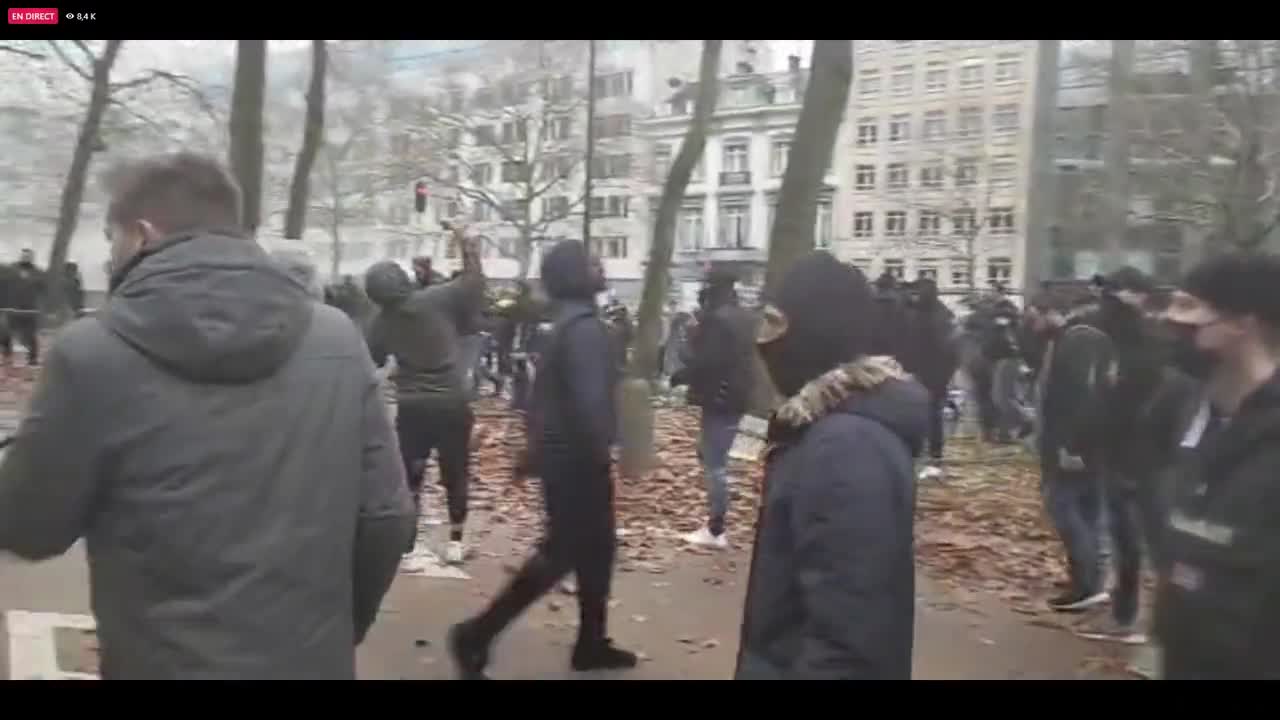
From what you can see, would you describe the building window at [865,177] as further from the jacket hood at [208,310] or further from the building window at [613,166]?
the jacket hood at [208,310]

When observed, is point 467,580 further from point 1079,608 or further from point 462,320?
point 1079,608

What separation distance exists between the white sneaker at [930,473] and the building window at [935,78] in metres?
15.6

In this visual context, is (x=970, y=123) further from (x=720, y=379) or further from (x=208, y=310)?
(x=208, y=310)

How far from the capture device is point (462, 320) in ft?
21.2

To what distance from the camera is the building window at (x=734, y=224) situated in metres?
42.0

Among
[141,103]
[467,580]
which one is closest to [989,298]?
[467,580]

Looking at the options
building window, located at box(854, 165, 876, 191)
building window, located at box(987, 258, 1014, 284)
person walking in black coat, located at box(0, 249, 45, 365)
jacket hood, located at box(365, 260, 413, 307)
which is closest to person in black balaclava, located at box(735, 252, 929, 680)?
jacket hood, located at box(365, 260, 413, 307)

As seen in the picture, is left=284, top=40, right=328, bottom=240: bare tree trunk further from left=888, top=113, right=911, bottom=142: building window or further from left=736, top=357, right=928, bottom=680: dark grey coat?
left=888, top=113, right=911, bottom=142: building window

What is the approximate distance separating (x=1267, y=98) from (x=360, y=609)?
19.7 m

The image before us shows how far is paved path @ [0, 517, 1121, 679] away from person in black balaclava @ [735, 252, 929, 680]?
2897 millimetres

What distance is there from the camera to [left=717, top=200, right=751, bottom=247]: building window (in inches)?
1655

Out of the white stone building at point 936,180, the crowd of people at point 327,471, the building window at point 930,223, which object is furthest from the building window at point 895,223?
the crowd of people at point 327,471

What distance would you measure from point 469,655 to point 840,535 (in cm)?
308
